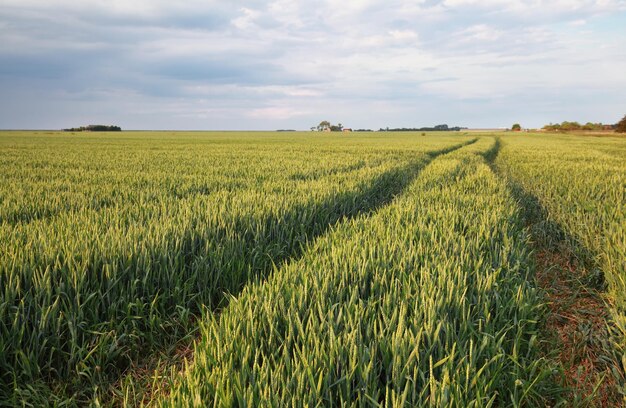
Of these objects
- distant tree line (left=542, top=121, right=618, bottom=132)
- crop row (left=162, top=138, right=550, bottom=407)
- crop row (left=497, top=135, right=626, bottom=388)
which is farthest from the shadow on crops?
distant tree line (left=542, top=121, right=618, bottom=132)

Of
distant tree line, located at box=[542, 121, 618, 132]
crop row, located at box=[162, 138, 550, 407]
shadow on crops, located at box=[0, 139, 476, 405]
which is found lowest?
shadow on crops, located at box=[0, 139, 476, 405]

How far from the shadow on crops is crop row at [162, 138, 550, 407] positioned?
65 centimetres

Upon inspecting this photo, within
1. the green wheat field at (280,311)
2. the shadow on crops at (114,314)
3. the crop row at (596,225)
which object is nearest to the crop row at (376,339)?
the green wheat field at (280,311)

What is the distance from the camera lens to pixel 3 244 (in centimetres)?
334

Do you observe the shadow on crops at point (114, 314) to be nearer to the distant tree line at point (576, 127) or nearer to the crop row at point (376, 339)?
the crop row at point (376, 339)

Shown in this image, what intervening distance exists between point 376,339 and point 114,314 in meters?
2.13

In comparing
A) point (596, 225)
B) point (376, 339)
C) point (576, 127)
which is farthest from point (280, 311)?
point (576, 127)

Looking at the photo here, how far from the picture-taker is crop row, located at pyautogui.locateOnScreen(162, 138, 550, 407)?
5.42ft

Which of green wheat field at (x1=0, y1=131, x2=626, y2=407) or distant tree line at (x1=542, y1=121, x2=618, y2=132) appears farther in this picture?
distant tree line at (x1=542, y1=121, x2=618, y2=132)

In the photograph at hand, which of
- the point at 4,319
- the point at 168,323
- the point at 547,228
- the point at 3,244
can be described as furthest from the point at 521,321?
the point at 547,228

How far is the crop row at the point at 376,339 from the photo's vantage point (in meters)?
1.65

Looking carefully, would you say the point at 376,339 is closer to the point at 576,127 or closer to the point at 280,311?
the point at 280,311

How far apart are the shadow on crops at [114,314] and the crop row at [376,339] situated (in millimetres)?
654

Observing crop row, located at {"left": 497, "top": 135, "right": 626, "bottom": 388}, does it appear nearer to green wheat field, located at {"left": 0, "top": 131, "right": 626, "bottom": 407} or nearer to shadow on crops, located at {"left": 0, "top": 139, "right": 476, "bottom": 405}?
green wheat field, located at {"left": 0, "top": 131, "right": 626, "bottom": 407}
